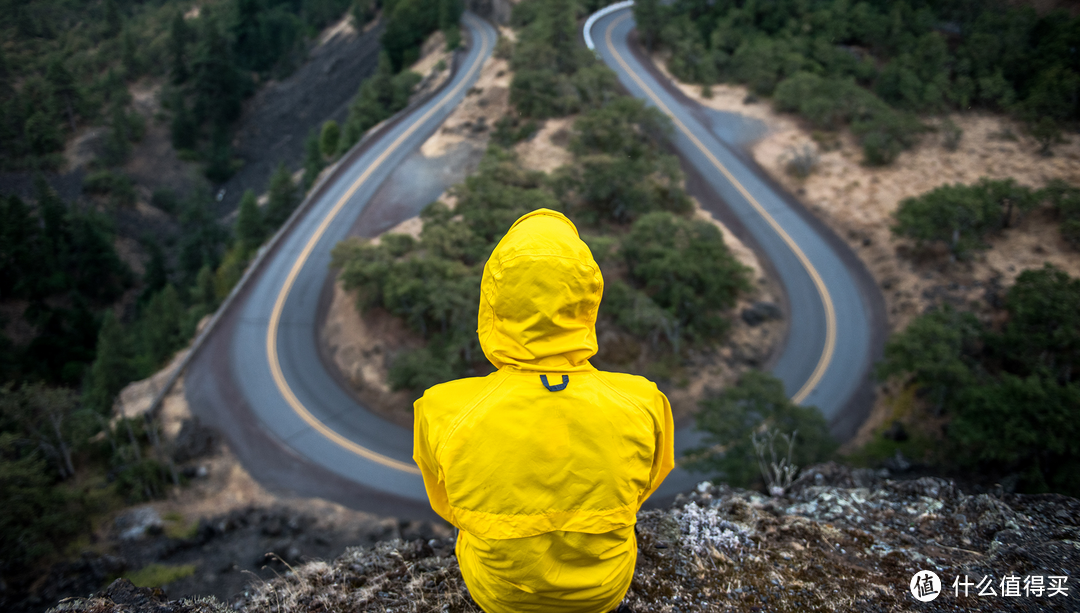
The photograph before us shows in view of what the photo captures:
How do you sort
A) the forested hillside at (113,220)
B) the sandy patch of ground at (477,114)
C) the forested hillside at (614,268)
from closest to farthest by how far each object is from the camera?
the forested hillside at (113,220) → the forested hillside at (614,268) → the sandy patch of ground at (477,114)

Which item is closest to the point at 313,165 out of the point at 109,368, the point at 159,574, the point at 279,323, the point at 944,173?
the point at 109,368

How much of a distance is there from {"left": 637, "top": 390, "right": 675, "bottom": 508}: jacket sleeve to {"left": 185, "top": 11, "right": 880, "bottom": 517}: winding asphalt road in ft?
39.6

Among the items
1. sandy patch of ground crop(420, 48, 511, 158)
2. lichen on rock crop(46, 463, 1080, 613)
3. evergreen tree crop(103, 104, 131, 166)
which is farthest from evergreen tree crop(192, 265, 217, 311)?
lichen on rock crop(46, 463, 1080, 613)

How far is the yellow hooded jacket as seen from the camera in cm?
248

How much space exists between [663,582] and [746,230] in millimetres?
20370

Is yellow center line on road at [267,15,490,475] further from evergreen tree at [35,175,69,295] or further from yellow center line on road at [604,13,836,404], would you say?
evergreen tree at [35,175,69,295]

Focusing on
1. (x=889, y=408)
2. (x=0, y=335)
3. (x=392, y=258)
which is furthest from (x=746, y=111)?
(x=0, y=335)

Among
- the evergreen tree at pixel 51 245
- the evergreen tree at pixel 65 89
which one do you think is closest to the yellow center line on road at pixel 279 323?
the evergreen tree at pixel 51 245

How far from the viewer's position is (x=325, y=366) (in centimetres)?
1817

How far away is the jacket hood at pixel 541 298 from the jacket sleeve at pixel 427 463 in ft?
1.66

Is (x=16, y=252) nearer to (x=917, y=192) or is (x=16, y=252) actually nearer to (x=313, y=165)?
(x=313, y=165)

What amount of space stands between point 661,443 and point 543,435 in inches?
29.0

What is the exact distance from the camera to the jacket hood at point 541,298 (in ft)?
7.96

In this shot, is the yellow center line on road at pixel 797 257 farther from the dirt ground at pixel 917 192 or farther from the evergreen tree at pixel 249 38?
the evergreen tree at pixel 249 38
